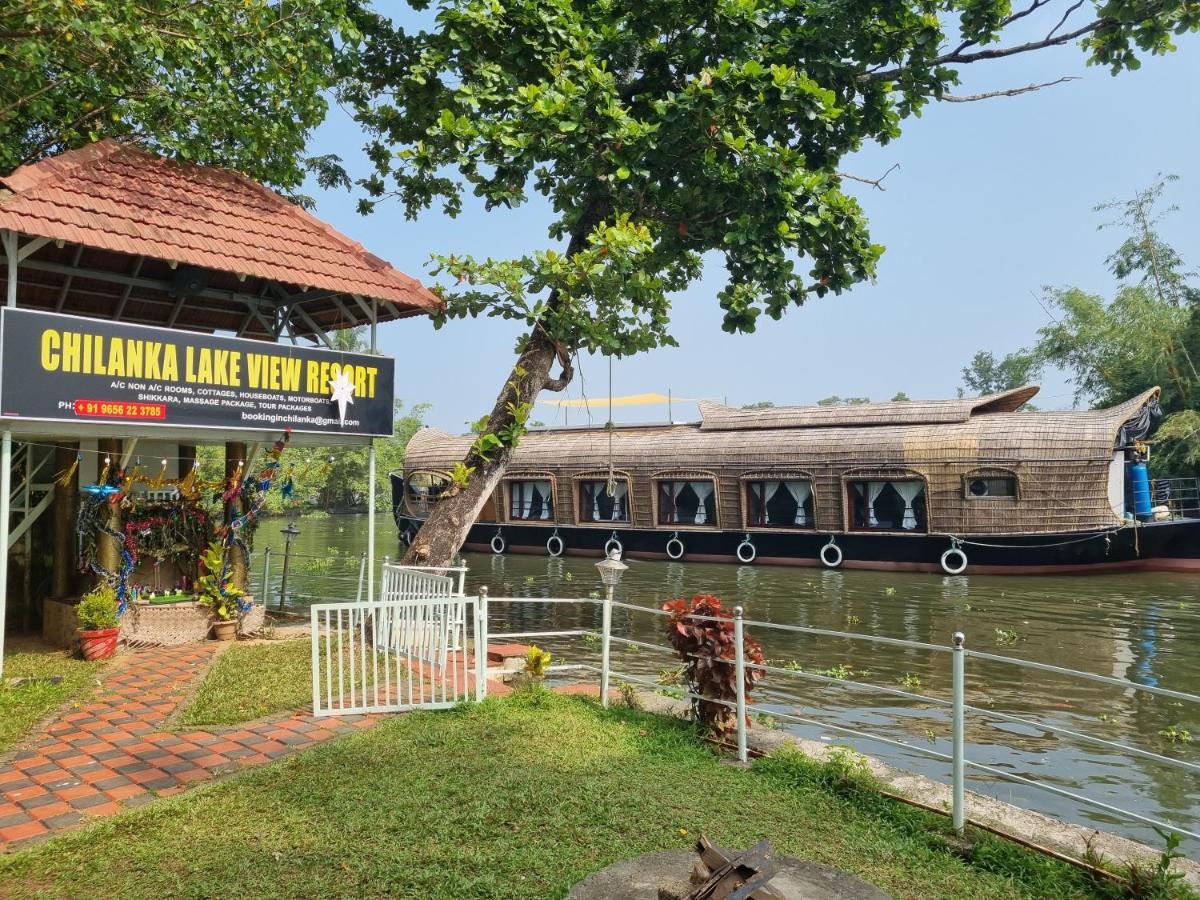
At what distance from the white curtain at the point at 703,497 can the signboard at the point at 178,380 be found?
13921mm

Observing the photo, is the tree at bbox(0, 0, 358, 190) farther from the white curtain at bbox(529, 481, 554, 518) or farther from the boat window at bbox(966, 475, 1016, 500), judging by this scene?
the boat window at bbox(966, 475, 1016, 500)

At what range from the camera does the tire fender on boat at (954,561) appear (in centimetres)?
1950

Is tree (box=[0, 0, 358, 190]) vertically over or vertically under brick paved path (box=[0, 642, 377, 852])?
over

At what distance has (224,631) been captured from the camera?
31.7 feet

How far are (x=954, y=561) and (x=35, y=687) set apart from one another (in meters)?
18.1

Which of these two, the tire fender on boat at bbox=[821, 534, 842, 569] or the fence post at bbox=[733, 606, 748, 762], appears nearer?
the fence post at bbox=[733, 606, 748, 762]

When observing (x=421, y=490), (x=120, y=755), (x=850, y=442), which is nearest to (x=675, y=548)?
(x=850, y=442)

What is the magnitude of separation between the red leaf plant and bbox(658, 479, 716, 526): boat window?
16820mm

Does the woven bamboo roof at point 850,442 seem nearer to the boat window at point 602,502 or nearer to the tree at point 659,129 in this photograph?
the boat window at point 602,502

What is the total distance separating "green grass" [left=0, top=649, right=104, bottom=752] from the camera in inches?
246

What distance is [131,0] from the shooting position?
29.1ft

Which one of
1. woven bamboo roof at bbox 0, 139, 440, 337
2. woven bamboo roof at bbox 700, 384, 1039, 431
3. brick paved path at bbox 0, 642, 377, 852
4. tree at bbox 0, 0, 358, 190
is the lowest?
brick paved path at bbox 0, 642, 377, 852

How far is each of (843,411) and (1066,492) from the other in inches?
224

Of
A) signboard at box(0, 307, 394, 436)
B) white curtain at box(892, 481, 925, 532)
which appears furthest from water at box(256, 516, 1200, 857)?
signboard at box(0, 307, 394, 436)
